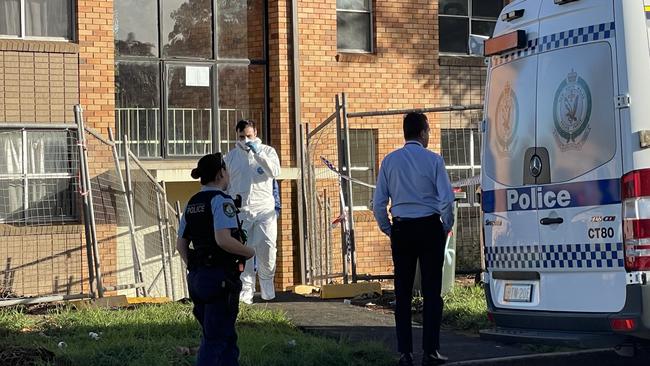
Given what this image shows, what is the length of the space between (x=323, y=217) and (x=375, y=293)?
243cm

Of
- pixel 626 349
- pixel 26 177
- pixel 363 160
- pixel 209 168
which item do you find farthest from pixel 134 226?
pixel 626 349

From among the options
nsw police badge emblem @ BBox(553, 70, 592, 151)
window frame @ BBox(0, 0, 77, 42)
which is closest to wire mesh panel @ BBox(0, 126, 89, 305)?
window frame @ BBox(0, 0, 77, 42)

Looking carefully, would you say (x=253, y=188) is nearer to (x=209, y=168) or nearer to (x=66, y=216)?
(x=66, y=216)

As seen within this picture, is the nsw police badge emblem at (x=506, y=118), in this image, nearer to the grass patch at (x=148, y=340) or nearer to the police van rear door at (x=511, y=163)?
the police van rear door at (x=511, y=163)

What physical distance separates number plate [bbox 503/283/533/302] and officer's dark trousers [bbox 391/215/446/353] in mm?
500

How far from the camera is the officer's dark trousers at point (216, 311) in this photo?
7672 mm

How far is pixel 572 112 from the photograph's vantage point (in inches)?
311

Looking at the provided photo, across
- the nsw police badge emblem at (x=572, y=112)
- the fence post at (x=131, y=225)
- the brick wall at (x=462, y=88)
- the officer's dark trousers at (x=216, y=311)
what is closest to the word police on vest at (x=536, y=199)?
the nsw police badge emblem at (x=572, y=112)

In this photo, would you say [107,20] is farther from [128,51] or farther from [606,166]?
[606,166]

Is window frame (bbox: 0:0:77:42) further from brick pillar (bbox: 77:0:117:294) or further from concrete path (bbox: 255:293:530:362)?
concrete path (bbox: 255:293:530:362)

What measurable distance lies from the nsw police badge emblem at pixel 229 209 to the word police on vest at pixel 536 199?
6.92 ft

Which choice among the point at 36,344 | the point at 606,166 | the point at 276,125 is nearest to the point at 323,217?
the point at 276,125

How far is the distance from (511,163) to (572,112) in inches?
31.0

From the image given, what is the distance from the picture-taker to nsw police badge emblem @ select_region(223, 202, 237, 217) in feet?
25.3
